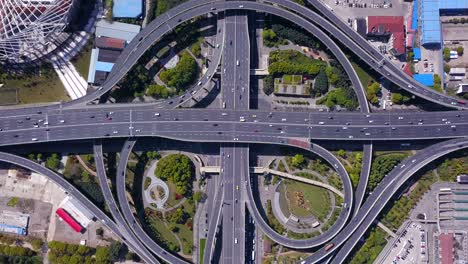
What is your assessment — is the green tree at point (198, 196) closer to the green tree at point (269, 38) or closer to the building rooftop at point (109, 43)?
the building rooftop at point (109, 43)

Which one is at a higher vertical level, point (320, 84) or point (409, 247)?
point (320, 84)

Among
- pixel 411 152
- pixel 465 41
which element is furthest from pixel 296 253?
pixel 465 41

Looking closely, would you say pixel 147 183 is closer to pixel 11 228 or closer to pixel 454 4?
pixel 11 228

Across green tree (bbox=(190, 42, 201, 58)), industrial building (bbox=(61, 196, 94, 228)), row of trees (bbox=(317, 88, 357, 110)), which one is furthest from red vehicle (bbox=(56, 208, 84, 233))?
row of trees (bbox=(317, 88, 357, 110))

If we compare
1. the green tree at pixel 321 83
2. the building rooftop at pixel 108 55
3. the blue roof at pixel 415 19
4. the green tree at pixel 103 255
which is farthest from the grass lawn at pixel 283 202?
the blue roof at pixel 415 19

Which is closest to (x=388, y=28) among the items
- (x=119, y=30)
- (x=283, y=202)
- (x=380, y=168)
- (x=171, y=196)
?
(x=380, y=168)
